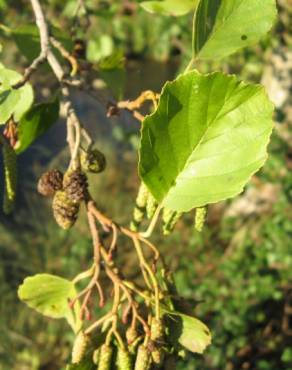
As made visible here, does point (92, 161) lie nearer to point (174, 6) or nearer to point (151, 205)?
point (151, 205)

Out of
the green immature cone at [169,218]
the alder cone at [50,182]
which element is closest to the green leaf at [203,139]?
the green immature cone at [169,218]

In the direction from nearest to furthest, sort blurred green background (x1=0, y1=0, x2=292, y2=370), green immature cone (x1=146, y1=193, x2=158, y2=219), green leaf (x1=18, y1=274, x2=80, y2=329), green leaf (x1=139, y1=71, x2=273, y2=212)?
green leaf (x1=139, y1=71, x2=273, y2=212)
green immature cone (x1=146, y1=193, x2=158, y2=219)
green leaf (x1=18, y1=274, x2=80, y2=329)
blurred green background (x1=0, y1=0, x2=292, y2=370)

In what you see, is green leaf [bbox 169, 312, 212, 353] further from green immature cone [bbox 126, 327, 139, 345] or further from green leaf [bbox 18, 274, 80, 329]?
green leaf [bbox 18, 274, 80, 329]

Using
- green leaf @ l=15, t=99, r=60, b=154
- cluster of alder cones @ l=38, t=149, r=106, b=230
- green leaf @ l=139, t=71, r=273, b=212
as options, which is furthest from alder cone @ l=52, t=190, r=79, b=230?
green leaf @ l=15, t=99, r=60, b=154

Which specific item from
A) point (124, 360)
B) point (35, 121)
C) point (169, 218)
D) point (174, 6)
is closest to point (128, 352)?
point (124, 360)

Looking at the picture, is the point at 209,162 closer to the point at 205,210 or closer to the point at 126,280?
the point at 205,210

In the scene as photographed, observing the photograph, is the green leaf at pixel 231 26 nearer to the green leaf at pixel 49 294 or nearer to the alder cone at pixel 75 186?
the alder cone at pixel 75 186
